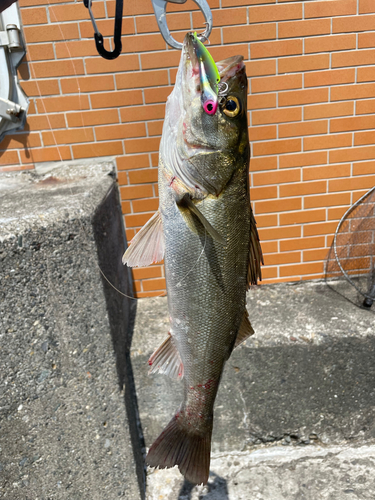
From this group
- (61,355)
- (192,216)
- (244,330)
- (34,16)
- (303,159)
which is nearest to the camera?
(192,216)

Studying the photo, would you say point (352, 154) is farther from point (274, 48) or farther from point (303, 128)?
point (274, 48)

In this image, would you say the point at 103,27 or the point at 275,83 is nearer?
the point at 103,27

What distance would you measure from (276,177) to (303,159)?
0.83 feet

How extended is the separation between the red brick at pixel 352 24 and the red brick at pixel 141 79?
4.24ft

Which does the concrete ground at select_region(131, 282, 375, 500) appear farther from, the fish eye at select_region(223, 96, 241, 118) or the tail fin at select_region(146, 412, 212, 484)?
the fish eye at select_region(223, 96, 241, 118)

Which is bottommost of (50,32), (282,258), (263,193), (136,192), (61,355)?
(282,258)

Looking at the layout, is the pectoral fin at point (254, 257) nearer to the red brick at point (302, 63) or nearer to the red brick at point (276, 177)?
the red brick at point (276, 177)

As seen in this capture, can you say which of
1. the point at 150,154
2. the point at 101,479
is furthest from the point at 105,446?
the point at 150,154

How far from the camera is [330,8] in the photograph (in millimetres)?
2734

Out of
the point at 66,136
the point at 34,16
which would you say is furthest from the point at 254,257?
the point at 34,16

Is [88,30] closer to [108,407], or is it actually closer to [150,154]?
[150,154]

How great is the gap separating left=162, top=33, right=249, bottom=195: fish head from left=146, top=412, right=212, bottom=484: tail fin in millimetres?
1108

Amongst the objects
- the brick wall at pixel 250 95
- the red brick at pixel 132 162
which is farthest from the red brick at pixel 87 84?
the red brick at pixel 132 162

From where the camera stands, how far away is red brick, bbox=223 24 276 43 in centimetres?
272
